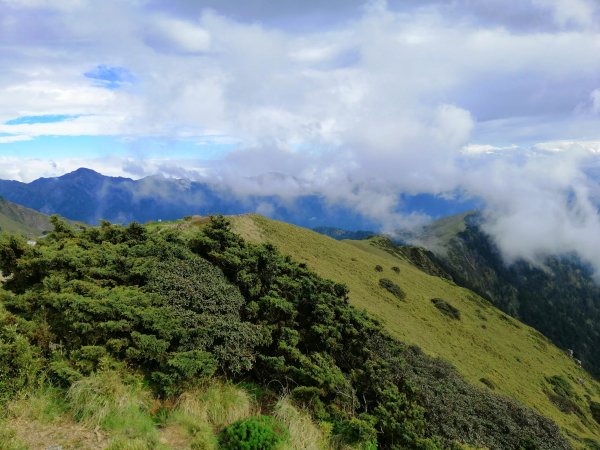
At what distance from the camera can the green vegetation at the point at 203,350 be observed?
10.7m

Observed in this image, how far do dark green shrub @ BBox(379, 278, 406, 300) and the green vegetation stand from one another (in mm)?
36191

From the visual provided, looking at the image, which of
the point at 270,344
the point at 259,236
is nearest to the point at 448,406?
the point at 270,344

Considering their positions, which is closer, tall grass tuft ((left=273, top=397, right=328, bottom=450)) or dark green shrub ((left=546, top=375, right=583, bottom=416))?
tall grass tuft ((left=273, top=397, right=328, bottom=450))

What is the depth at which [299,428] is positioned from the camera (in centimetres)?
1127

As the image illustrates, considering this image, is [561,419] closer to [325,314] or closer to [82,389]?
[325,314]

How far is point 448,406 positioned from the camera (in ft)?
51.3

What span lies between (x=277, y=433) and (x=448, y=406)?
7949 mm

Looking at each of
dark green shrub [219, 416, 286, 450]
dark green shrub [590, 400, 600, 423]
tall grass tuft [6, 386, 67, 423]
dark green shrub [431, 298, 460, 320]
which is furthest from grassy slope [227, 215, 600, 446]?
tall grass tuft [6, 386, 67, 423]

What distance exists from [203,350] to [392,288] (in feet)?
154

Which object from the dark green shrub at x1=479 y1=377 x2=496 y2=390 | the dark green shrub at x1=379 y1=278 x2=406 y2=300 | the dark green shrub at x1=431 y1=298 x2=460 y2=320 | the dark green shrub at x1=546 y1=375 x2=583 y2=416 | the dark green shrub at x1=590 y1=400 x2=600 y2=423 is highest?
the dark green shrub at x1=379 y1=278 x2=406 y2=300

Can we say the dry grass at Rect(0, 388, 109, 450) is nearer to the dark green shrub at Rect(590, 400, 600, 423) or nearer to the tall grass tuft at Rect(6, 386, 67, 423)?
the tall grass tuft at Rect(6, 386, 67, 423)

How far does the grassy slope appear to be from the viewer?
45.2 meters

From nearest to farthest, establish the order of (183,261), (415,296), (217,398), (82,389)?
(82,389)
(217,398)
(183,261)
(415,296)

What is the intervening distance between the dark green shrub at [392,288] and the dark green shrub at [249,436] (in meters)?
46.9
